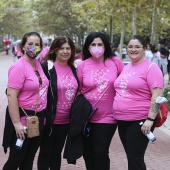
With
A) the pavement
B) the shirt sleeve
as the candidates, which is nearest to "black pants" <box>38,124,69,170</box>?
the pavement

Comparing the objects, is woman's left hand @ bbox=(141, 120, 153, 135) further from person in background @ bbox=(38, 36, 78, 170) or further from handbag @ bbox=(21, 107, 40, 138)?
handbag @ bbox=(21, 107, 40, 138)

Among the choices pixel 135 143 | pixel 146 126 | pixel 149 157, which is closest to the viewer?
pixel 146 126

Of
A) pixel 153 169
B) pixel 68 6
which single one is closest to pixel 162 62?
pixel 153 169

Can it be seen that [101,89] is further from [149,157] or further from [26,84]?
[149,157]

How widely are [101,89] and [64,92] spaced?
403mm

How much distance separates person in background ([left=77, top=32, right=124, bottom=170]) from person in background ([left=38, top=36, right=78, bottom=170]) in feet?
0.53

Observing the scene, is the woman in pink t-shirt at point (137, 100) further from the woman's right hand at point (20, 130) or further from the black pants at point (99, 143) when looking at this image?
the woman's right hand at point (20, 130)

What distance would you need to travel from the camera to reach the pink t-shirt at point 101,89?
4.14 m

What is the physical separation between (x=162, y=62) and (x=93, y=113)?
38.3ft

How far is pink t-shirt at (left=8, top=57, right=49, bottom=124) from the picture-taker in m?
3.70

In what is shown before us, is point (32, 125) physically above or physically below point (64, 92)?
below

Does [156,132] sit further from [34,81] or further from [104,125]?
[34,81]

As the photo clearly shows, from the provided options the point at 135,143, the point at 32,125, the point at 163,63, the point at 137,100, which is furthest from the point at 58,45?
the point at 163,63

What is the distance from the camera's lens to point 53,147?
4344 mm
